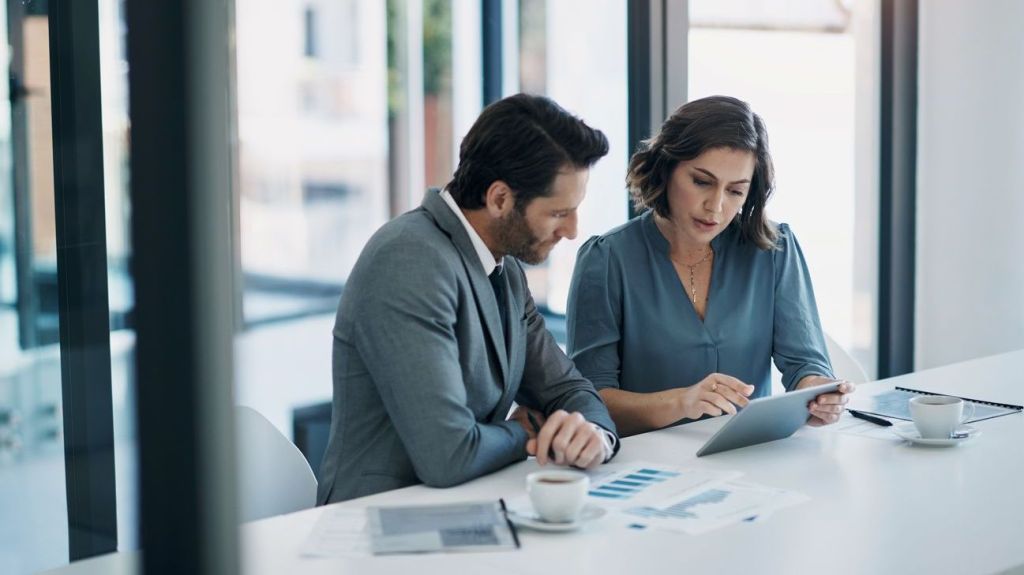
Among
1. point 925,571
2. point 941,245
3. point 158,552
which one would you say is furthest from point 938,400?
point 941,245

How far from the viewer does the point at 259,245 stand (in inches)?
193

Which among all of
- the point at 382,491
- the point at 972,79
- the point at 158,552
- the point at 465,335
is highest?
the point at 972,79

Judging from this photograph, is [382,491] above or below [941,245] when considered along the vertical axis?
below

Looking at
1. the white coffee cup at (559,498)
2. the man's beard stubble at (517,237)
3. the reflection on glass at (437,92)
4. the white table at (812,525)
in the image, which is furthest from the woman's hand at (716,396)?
the reflection on glass at (437,92)

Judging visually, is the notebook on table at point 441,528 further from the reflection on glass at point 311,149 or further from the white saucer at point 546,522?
the reflection on glass at point 311,149

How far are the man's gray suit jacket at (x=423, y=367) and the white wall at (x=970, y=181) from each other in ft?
7.30

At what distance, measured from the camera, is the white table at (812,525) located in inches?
51.1

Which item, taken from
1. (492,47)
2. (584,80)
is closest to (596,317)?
(584,80)

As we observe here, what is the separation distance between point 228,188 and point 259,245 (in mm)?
4605

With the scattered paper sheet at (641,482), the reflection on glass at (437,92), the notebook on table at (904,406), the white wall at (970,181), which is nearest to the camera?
the scattered paper sheet at (641,482)

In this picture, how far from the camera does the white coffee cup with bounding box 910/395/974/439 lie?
188 centimetres

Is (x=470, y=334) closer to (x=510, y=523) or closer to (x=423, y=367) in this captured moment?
(x=423, y=367)

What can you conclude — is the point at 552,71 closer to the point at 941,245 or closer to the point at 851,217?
the point at 851,217

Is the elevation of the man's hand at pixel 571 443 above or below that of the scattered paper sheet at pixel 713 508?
above
